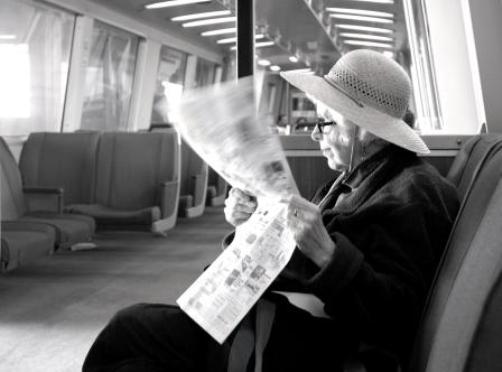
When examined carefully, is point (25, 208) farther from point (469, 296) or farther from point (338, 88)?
point (469, 296)

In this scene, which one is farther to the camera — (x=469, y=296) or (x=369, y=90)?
(x=369, y=90)

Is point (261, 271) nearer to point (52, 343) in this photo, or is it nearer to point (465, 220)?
point (465, 220)

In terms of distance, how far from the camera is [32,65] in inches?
312

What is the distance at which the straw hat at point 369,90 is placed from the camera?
5.48 feet

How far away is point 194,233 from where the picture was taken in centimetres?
819

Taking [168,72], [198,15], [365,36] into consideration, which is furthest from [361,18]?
[168,72]

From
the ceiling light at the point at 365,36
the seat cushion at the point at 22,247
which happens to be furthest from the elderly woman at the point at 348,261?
the ceiling light at the point at 365,36

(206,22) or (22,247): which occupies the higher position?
(206,22)

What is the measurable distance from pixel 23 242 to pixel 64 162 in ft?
8.25

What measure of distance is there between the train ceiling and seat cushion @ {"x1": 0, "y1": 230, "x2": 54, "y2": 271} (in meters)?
3.93

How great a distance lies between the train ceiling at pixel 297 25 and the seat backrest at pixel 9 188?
10.5 feet

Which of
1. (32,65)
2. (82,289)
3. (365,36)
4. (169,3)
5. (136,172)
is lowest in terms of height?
(82,289)

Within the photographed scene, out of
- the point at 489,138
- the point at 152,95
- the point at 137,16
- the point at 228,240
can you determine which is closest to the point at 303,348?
the point at 228,240

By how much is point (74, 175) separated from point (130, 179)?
60 cm
